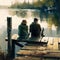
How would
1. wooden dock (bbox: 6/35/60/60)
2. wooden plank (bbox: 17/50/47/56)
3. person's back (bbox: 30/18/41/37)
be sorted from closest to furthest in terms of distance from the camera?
1. wooden dock (bbox: 6/35/60/60)
2. wooden plank (bbox: 17/50/47/56)
3. person's back (bbox: 30/18/41/37)

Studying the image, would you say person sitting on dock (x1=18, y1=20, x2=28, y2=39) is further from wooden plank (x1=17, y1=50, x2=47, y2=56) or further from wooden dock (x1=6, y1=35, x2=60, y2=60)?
wooden plank (x1=17, y1=50, x2=47, y2=56)

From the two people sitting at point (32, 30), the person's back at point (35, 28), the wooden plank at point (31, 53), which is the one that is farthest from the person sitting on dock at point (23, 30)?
the wooden plank at point (31, 53)

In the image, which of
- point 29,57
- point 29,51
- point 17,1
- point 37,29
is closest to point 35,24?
point 37,29

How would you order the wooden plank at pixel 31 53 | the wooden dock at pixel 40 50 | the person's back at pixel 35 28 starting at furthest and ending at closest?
the person's back at pixel 35 28, the wooden plank at pixel 31 53, the wooden dock at pixel 40 50

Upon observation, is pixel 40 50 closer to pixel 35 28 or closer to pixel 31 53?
pixel 31 53

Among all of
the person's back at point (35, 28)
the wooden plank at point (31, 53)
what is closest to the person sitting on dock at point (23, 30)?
the person's back at point (35, 28)

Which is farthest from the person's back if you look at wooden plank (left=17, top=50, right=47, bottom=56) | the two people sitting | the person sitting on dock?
wooden plank (left=17, top=50, right=47, bottom=56)

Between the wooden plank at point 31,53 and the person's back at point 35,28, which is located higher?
the person's back at point 35,28

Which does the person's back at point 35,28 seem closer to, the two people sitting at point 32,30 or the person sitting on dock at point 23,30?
the two people sitting at point 32,30

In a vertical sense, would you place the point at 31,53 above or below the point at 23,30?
below

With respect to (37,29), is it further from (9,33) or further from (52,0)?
(52,0)

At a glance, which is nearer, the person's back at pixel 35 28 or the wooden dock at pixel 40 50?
the wooden dock at pixel 40 50

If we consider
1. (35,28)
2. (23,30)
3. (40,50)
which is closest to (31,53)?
(40,50)

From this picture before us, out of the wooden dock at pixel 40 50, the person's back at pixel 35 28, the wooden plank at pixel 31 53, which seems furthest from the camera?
the person's back at pixel 35 28
